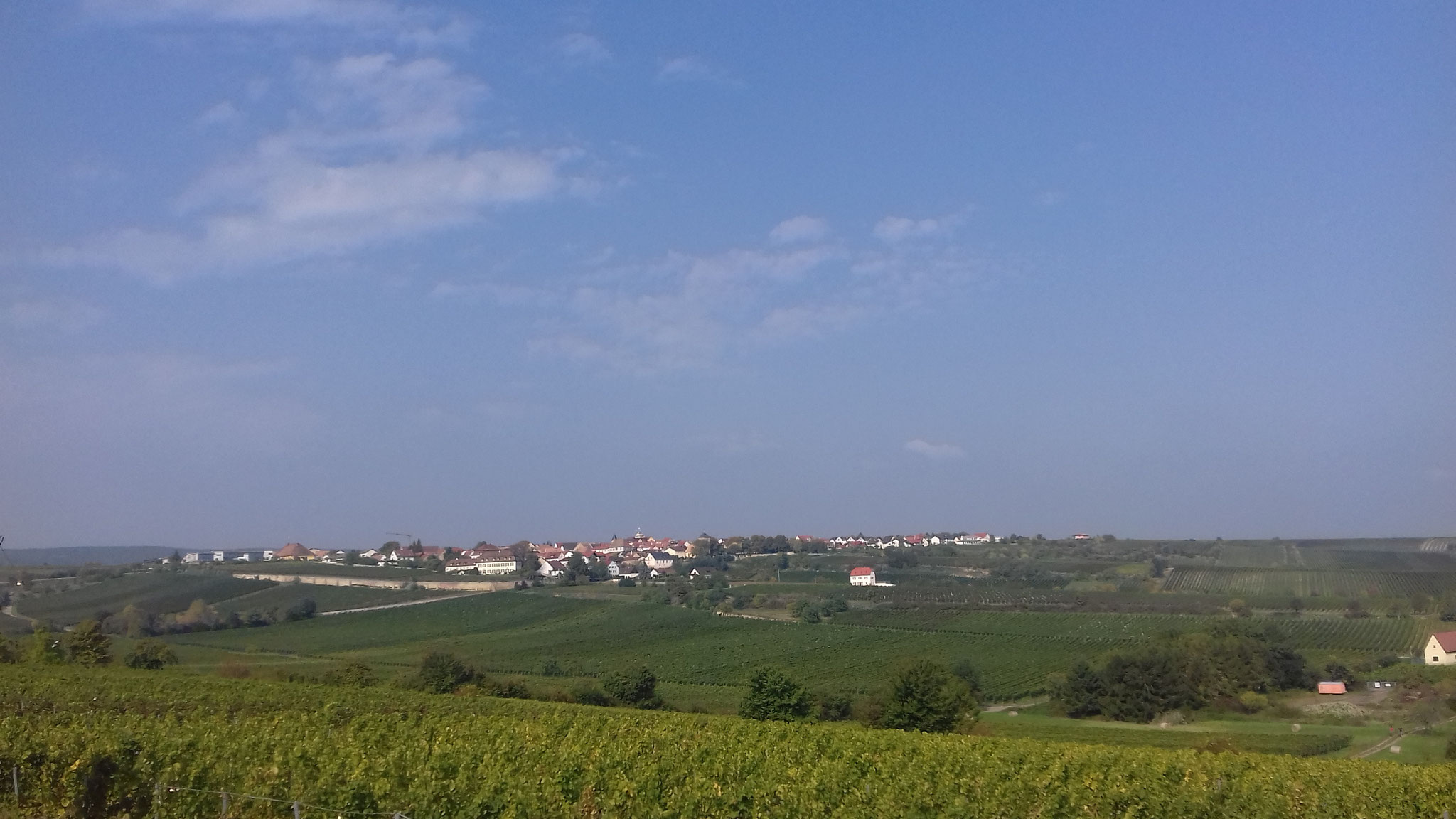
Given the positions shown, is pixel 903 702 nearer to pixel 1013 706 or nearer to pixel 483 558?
pixel 1013 706

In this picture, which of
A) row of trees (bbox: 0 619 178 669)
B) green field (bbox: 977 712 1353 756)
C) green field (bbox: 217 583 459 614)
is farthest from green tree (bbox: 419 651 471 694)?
green field (bbox: 217 583 459 614)

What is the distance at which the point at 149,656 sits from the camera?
169 feet

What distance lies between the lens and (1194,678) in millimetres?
48500

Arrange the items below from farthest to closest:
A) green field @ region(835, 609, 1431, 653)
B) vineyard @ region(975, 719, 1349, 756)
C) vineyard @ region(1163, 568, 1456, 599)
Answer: vineyard @ region(1163, 568, 1456, 599) → green field @ region(835, 609, 1431, 653) → vineyard @ region(975, 719, 1349, 756)

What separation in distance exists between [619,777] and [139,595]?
283 ft

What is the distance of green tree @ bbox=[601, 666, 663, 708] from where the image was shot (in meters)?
46.5

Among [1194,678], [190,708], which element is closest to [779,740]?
[190,708]

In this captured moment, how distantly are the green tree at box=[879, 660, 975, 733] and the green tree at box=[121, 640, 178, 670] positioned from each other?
37.4 metres

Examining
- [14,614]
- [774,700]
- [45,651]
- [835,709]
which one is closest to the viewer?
[774,700]

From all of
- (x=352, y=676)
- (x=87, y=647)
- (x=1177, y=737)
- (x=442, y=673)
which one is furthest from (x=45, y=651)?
(x=1177, y=737)

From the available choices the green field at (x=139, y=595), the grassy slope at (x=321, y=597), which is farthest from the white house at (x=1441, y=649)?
the green field at (x=139, y=595)

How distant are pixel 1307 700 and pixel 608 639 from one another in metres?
47.3

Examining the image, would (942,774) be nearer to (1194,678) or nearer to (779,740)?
(779,740)

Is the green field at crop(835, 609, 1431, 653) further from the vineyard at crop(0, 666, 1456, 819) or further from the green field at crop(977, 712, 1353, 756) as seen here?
the vineyard at crop(0, 666, 1456, 819)
